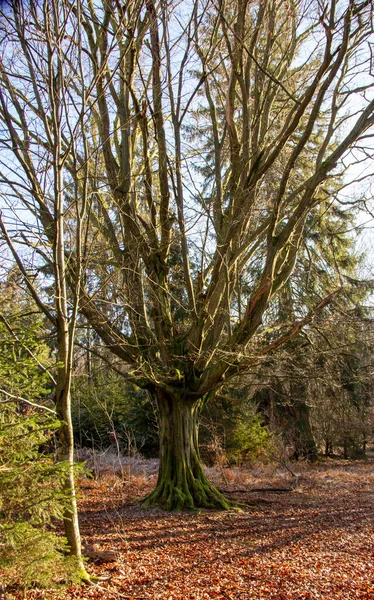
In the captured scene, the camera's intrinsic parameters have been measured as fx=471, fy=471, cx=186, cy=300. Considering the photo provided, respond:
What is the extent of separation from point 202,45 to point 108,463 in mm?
9428

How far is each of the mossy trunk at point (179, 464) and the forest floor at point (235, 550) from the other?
321mm

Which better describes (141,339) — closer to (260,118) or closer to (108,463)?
(260,118)

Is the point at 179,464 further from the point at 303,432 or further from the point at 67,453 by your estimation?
the point at 303,432

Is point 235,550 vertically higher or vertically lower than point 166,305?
lower

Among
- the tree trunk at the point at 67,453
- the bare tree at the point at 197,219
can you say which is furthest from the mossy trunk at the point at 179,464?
the tree trunk at the point at 67,453

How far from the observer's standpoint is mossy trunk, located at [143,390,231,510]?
726 centimetres

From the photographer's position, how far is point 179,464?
7.45 metres

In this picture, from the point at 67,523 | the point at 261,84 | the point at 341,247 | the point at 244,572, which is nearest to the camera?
the point at 67,523

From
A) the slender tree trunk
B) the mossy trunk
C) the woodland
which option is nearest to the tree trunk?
the woodland

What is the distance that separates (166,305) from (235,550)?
151 inches

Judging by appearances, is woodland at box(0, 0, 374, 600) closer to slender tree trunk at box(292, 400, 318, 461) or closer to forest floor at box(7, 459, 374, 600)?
forest floor at box(7, 459, 374, 600)

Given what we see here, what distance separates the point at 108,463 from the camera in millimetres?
11734

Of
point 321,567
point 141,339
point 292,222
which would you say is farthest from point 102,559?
point 292,222

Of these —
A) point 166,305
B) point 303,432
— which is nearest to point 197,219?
point 166,305
